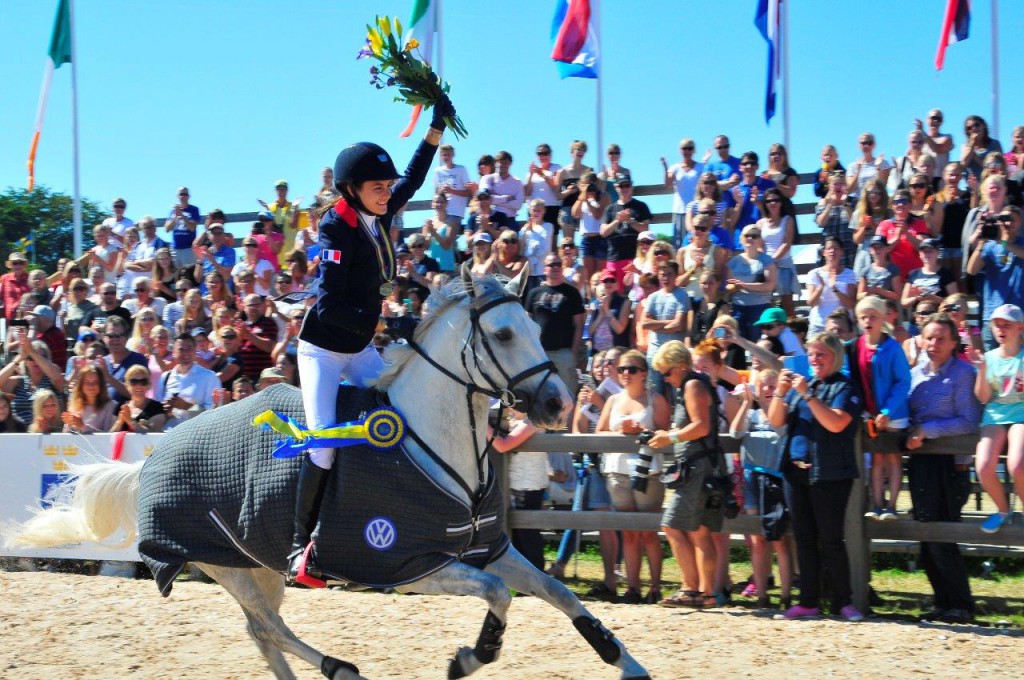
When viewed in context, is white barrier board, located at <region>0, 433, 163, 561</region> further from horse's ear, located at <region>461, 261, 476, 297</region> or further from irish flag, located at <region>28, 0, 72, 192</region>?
irish flag, located at <region>28, 0, 72, 192</region>

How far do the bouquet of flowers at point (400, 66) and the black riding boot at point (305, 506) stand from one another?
5.91ft

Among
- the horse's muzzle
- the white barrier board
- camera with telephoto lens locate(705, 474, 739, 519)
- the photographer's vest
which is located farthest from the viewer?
the white barrier board

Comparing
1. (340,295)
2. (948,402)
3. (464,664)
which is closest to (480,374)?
(340,295)

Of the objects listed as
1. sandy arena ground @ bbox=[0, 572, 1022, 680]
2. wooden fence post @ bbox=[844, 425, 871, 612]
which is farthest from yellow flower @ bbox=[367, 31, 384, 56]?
wooden fence post @ bbox=[844, 425, 871, 612]

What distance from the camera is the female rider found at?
534 cm

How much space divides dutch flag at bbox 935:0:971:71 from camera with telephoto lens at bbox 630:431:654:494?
29.7 feet

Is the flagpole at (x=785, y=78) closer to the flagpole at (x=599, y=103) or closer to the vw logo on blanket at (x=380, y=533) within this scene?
the flagpole at (x=599, y=103)

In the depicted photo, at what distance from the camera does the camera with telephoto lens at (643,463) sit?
8.09 m

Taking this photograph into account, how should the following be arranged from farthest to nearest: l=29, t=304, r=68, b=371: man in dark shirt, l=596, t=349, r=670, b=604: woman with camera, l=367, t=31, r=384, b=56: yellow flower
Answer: l=29, t=304, r=68, b=371: man in dark shirt
l=596, t=349, r=670, b=604: woman with camera
l=367, t=31, r=384, b=56: yellow flower

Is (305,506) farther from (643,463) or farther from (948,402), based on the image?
(948,402)

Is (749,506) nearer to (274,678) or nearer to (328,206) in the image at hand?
(274,678)

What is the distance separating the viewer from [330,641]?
7.26m

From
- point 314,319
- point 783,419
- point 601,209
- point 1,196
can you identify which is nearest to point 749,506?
point 783,419

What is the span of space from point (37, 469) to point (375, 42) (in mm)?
6439
